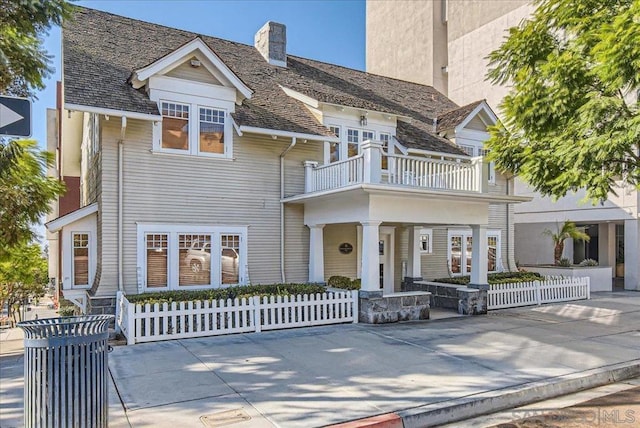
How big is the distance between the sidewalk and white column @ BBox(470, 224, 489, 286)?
2269 mm

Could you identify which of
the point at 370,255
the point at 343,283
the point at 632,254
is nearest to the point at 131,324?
the point at 370,255

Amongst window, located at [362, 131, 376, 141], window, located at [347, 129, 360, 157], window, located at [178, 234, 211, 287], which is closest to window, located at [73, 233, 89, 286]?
window, located at [178, 234, 211, 287]

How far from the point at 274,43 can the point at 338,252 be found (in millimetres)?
8399

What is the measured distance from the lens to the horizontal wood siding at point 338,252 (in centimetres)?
1465

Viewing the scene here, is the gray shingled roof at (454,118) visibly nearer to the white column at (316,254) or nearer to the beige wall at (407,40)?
the white column at (316,254)

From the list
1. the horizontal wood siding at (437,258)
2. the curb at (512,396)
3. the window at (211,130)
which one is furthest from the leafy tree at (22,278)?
the curb at (512,396)

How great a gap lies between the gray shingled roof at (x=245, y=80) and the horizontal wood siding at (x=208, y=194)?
761mm

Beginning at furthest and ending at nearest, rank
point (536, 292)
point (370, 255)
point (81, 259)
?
1. point (536, 292)
2. point (81, 259)
3. point (370, 255)

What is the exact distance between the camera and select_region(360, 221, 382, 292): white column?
11.3 m

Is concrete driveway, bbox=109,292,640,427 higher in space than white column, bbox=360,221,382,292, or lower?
lower

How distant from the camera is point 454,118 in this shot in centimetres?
1723

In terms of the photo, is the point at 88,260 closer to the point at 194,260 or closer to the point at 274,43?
the point at 194,260

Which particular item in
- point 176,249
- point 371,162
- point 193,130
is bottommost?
point 176,249

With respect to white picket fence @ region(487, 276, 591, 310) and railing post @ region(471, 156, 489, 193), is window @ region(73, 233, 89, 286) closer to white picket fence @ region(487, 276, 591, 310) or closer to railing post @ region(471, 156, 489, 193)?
railing post @ region(471, 156, 489, 193)
